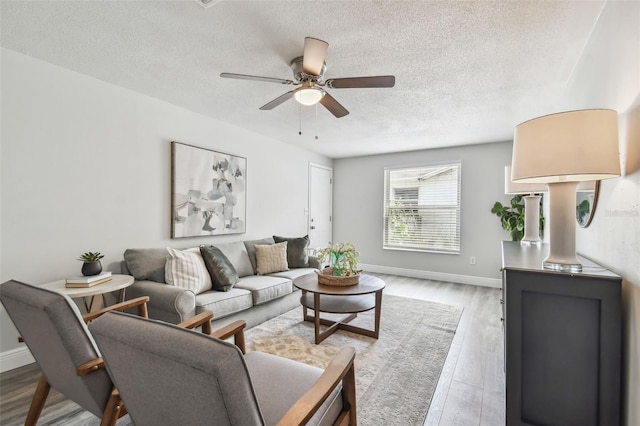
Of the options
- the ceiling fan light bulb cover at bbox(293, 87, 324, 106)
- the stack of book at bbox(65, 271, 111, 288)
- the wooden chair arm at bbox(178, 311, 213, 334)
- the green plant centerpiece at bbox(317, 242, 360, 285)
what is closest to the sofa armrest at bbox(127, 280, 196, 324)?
the stack of book at bbox(65, 271, 111, 288)

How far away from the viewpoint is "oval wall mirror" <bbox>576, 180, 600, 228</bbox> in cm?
163

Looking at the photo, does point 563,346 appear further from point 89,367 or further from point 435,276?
point 435,276

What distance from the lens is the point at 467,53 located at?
81.3 inches

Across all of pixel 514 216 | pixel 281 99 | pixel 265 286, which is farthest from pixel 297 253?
pixel 514 216

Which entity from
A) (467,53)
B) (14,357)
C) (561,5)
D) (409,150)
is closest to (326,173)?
(409,150)

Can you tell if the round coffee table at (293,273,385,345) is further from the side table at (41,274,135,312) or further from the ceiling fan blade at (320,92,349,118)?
the ceiling fan blade at (320,92,349,118)

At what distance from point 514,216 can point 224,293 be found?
3928 mm

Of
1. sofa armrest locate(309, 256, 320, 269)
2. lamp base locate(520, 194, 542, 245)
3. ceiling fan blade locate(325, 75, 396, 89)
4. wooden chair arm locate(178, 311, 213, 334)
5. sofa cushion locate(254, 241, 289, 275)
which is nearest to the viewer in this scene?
wooden chair arm locate(178, 311, 213, 334)

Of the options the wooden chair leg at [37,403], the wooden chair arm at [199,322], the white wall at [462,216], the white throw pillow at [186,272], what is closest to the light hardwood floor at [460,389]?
the wooden chair leg at [37,403]

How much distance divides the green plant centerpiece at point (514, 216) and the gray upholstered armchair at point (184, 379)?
376 centimetres

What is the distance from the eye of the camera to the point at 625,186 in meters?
1.27

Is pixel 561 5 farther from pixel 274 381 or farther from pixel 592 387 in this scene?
pixel 274 381

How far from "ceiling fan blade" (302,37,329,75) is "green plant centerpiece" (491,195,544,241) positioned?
350cm

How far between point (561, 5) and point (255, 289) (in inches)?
122
